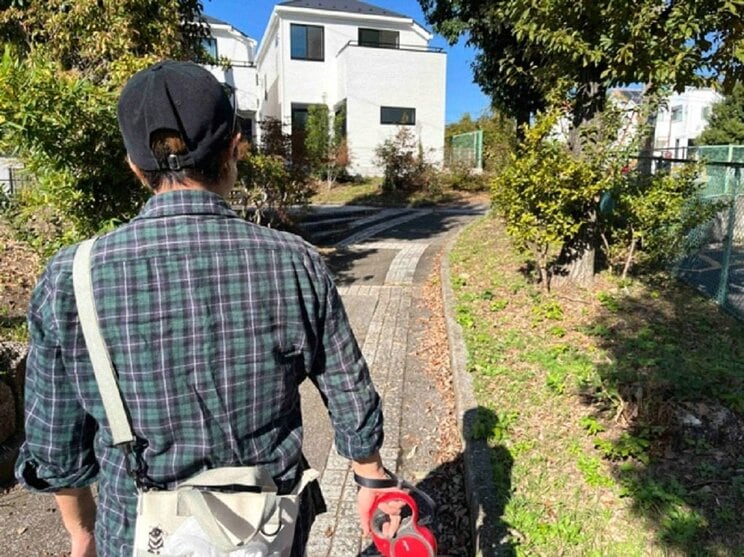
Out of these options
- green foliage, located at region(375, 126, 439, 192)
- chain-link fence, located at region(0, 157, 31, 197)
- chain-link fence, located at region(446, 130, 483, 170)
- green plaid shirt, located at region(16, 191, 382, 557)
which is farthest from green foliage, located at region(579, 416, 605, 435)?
chain-link fence, located at region(446, 130, 483, 170)

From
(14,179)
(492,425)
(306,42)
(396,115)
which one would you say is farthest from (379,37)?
(492,425)

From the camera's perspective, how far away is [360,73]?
71.2 feet

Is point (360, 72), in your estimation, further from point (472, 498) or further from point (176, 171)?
point (176, 171)

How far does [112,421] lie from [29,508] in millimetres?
2424

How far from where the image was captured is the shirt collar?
4.04 feet

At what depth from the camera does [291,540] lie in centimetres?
135

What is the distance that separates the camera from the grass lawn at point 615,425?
8.34 ft

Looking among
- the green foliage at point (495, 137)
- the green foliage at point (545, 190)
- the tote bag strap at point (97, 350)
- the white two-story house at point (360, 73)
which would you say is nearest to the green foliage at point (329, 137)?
the white two-story house at point (360, 73)

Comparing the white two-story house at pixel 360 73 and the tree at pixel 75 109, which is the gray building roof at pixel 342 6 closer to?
the white two-story house at pixel 360 73

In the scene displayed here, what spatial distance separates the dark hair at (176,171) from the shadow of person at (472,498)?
1.75 meters

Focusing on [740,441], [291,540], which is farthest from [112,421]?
[740,441]

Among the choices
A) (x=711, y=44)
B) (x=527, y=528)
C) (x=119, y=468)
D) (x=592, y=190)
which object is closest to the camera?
(x=119, y=468)

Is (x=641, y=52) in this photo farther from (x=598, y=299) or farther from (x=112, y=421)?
(x=112, y=421)

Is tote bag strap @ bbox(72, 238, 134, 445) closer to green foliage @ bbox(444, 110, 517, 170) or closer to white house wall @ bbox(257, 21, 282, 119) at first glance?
green foliage @ bbox(444, 110, 517, 170)
